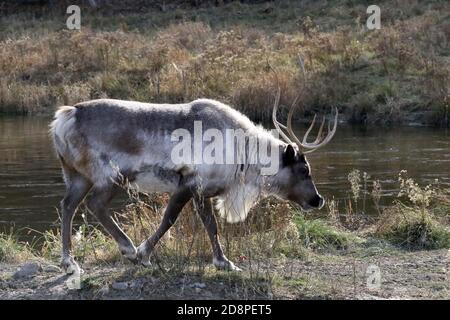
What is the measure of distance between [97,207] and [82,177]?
360 mm

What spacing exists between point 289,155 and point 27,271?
2.77m

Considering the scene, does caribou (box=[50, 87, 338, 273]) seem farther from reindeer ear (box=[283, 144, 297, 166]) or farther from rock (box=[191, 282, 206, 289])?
rock (box=[191, 282, 206, 289])

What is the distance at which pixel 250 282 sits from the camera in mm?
7930

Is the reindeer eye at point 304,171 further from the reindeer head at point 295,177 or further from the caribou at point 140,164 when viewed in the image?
the caribou at point 140,164

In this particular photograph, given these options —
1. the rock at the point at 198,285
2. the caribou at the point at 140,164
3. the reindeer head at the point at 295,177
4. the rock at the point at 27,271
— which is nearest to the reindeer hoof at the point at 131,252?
the caribou at the point at 140,164

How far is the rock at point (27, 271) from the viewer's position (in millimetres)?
8641

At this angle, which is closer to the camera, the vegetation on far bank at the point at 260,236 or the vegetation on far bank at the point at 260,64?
the vegetation on far bank at the point at 260,236

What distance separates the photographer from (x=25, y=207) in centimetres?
1493

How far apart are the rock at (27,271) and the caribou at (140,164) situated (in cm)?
29

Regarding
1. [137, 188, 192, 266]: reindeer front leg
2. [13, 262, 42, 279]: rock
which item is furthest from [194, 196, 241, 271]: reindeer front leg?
[13, 262, 42, 279]: rock

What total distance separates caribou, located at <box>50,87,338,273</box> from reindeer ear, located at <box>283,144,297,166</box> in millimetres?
369

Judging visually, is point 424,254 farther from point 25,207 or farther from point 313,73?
point 313,73
